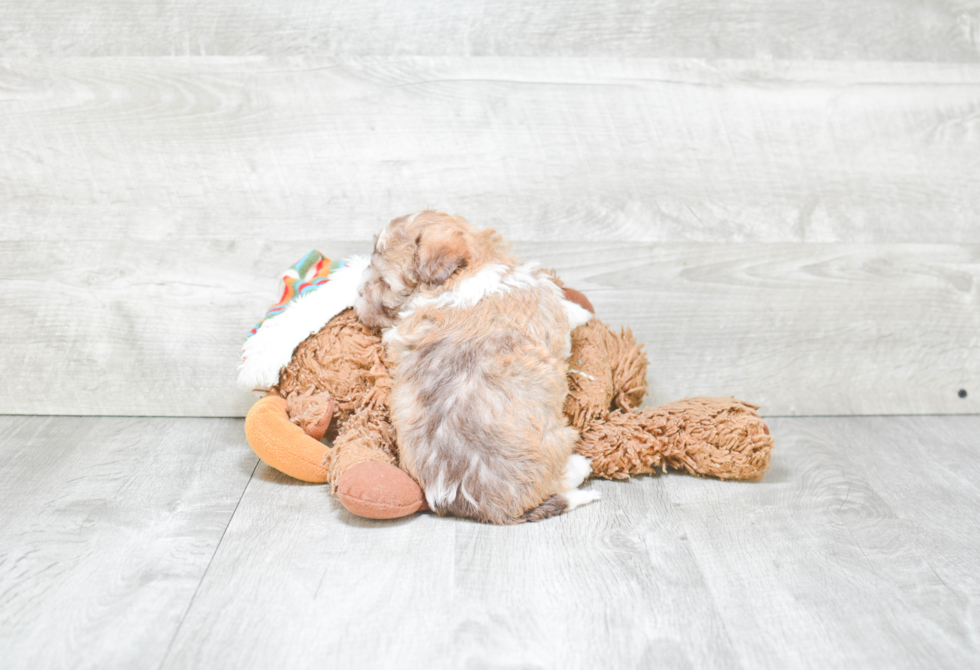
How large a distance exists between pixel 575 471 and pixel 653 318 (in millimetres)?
654

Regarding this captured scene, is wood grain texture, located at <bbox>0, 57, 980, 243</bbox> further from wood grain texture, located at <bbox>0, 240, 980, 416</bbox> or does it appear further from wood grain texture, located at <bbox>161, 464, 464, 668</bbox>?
wood grain texture, located at <bbox>161, 464, 464, 668</bbox>

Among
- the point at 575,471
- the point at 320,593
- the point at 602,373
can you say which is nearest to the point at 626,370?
the point at 602,373

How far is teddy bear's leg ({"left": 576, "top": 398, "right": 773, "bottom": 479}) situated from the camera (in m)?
1.82

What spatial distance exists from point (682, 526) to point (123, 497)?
127 cm

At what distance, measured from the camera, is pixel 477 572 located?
145 centimetres

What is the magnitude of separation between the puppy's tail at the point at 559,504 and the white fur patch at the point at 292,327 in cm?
66

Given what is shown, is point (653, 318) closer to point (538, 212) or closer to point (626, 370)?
point (626, 370)

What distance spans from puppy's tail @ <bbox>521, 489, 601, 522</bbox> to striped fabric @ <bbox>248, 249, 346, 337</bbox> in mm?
763

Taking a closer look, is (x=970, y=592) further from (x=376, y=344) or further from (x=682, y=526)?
(x=376, y=344)

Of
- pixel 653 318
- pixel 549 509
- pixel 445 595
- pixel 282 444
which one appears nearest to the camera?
pixel 445 595

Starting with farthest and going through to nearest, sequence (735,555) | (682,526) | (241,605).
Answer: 1. (682,526)
2. (735,555)
3. (241,605)

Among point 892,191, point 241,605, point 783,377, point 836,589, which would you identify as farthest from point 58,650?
point 892,191

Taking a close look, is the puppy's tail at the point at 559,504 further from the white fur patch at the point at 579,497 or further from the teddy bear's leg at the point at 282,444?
the teddy bear's leg at the point at 282,444

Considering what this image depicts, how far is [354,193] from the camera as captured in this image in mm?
2059
